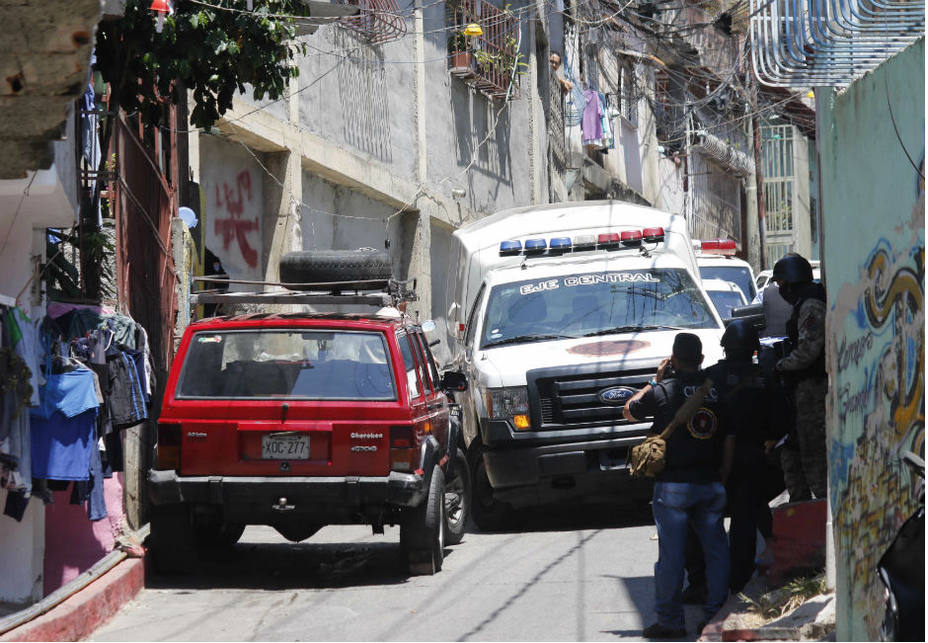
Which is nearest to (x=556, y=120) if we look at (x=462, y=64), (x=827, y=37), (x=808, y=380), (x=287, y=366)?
(x=462, y=64)

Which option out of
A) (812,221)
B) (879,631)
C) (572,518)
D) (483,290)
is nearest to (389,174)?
(483,290)

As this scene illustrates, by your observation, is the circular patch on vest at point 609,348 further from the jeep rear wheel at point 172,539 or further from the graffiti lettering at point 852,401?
the graffiti lettering at point 852,401

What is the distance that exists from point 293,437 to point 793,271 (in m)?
3.71

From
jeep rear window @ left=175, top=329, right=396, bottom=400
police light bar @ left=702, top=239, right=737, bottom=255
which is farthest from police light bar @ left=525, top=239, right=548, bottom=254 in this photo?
police light bar @ left=702, top=239, right=737, bottom=255

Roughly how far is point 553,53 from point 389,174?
400 inches

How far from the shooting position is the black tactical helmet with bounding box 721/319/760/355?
890 centimetres

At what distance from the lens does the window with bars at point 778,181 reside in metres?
50.2

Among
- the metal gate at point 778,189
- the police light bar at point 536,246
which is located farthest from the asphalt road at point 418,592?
the metal gate at point 778,189

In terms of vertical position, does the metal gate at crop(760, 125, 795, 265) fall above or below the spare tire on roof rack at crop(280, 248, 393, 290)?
above

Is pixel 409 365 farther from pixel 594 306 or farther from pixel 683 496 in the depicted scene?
pixel 683 496

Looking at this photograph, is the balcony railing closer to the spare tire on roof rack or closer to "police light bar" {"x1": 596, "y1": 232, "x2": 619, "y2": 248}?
"police light bar" {"x1": 596, "y1": 232, "x2": 619, "y2": 248}

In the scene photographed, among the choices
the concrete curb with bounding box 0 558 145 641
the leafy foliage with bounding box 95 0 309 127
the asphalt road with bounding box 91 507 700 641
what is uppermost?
the leafy foliage with bounding box 95 0 309 127

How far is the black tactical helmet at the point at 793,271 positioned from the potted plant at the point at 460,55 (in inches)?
639

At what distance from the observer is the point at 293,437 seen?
991 centimetres
